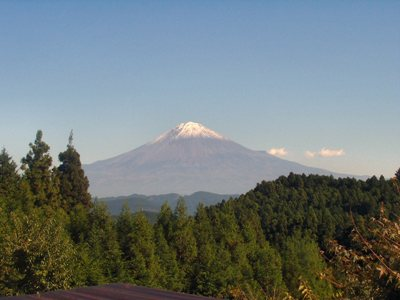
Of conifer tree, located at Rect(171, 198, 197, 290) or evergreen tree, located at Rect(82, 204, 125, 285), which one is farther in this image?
conifer tree, located at Rect(171, 198, 197, 290)

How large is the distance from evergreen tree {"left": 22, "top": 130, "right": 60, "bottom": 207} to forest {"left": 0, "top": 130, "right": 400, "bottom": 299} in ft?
0.35

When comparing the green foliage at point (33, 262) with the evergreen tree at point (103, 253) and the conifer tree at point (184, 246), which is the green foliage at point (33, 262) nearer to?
the evergreen tree at point (103, 253)

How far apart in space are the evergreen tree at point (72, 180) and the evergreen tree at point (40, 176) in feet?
8.87

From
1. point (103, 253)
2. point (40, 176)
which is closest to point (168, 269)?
point (103, 253)

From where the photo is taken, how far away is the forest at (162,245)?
11.6 m

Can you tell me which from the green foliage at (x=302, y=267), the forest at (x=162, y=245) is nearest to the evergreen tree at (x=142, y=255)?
the forest at (x=162, y=245)

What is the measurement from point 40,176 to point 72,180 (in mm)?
7828

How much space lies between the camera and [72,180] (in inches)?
2515

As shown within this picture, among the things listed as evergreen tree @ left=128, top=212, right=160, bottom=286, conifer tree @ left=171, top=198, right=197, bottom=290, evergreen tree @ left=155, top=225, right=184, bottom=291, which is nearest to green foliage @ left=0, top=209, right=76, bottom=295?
evergreen tree @ left=128, top=212, right=160, bottom=286

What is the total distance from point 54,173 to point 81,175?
4267mm

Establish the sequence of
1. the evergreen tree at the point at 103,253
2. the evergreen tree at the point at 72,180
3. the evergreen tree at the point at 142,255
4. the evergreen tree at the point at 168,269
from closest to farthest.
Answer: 1. the evergreen tree at the point at 103,253
2. the evergreen tree at the point at 142,255
3. the evergreen tree at the point at 168,269
4. the evergreen tree at the point at 72,180

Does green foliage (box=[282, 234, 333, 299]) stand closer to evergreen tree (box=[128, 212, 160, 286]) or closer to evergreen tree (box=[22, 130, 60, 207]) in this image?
evergreen tree (box=[128, 212, 160, 286])

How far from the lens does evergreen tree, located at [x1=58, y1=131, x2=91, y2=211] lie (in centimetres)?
6197

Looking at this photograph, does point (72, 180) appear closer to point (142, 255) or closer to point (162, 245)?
point (162, 245)
